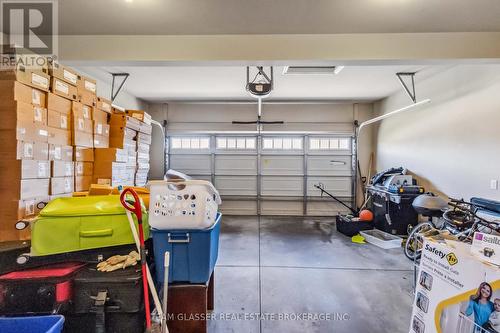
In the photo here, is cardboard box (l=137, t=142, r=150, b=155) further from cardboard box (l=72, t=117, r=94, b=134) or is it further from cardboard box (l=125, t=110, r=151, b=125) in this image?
cardboard box (l=72, t=117, r=94, b=134)

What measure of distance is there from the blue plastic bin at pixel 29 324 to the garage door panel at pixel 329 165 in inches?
226

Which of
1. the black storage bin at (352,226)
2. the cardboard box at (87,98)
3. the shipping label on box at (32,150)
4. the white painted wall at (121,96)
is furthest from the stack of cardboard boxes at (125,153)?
the black storage bin at (352,226)

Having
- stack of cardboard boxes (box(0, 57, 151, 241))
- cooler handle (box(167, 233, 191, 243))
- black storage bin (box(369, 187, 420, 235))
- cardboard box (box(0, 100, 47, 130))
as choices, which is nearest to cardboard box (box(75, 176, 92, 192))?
stack of cardboard boxes (box(0, 57, 151, 241))

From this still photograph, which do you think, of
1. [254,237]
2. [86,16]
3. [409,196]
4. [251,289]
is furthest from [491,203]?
[86,16]

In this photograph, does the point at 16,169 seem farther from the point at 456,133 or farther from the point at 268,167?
the point at 456,133

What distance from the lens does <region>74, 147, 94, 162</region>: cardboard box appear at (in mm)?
2693

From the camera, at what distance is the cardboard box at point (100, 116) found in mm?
2982

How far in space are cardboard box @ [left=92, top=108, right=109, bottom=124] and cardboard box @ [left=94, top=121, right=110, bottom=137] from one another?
46 millimetres

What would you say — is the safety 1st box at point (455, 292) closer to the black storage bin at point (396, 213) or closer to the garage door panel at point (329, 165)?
the black storage bin at point (396, 213)

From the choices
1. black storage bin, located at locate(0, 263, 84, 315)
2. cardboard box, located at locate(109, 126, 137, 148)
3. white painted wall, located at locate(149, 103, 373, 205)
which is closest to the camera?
black storage bin, located at locate(0, 263, 84, 315)

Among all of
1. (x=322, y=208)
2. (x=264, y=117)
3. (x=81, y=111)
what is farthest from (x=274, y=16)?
(x=322, y=208)

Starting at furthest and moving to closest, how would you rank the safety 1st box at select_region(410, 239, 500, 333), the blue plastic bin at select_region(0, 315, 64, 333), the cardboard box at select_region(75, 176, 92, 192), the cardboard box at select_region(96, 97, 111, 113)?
the cardboard box at select_region(96, 97, 111, 113) → the cardboard box at select_region(75, 176, 92, 192) → the blue plastic bin at select_region(0, 315, 64, 333) → the safety 1st box at select_region(410, 239, 500, 333)

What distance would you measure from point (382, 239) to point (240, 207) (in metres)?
3.42

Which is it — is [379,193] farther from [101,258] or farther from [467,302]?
[101,258]
